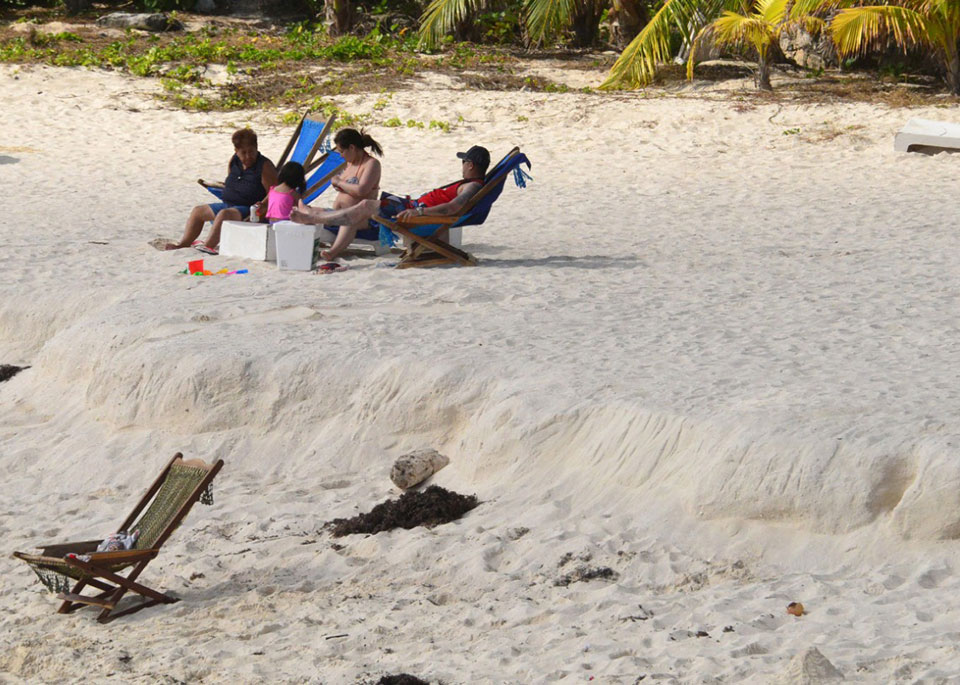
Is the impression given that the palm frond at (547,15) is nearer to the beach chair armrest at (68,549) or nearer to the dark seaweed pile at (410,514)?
the dark seaweed pile at (410,514)

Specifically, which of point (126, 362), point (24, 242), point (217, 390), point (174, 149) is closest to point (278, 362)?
point (217, 390)

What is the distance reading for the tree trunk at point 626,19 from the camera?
17281mm

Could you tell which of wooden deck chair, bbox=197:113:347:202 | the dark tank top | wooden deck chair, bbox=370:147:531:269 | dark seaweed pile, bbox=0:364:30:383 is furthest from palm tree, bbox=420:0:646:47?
dark seaweed pile, bbox=0:364:30:383

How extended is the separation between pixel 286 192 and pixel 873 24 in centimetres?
780

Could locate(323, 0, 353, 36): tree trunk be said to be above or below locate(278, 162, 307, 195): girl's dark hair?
above

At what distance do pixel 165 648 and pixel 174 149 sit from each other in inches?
442

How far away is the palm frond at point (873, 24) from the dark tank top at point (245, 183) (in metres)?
7.38

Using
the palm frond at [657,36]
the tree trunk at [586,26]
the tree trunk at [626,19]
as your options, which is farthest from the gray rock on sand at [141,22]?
the palm frond at [657,36]

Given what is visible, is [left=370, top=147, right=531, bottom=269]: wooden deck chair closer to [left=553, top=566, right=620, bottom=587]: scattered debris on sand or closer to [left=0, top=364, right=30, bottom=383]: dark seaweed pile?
[left=0, top=364, right=30, bottom=383]: dark seaweed pile

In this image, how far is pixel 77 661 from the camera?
12.7ft

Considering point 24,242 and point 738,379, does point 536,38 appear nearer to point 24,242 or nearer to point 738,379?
point 24,242

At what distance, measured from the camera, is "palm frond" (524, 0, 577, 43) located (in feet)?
53.2

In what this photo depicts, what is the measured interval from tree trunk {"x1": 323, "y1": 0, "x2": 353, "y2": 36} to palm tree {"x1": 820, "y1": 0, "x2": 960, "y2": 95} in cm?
864

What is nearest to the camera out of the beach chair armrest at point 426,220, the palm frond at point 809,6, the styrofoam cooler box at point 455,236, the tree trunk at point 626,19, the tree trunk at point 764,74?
the beach chair armrest at point 426,220
